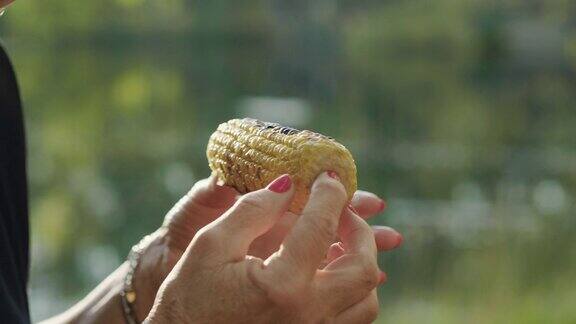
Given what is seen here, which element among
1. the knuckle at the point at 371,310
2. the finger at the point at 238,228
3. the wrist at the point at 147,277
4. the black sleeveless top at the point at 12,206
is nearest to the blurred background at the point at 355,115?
the black sleeveless top at the point at 12,206

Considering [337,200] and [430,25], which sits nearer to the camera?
[337,200]

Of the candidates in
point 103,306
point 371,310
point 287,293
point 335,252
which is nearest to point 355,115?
point 103,306

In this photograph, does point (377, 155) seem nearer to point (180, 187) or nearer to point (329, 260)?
point (180, 187)

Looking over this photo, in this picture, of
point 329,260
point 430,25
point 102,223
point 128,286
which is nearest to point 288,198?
point 329,260

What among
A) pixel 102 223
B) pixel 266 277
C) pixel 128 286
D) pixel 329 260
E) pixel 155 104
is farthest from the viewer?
pixel 155 104

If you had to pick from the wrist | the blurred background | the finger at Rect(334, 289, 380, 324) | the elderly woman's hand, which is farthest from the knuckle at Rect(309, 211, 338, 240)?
the blurred background
